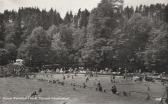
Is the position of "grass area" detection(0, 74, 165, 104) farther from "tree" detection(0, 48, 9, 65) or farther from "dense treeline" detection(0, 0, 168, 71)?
"tree" detection(0, 48, 9, 65)

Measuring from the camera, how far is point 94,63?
84.2 metres

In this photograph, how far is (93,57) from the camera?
8231 cm

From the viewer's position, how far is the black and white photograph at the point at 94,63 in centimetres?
4528

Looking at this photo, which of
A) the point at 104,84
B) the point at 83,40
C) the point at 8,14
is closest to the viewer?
the point at 104,84

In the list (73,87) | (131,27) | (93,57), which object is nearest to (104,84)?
(73,87)

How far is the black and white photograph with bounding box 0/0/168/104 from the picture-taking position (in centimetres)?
4528

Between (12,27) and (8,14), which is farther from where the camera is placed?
(8,14)

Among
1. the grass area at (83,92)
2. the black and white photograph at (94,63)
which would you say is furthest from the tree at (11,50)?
the grass area at (83,92)

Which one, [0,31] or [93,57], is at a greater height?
[0,31]

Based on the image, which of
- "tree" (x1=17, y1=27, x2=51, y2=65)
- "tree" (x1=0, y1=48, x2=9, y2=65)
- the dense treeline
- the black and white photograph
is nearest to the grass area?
the black and white photograph

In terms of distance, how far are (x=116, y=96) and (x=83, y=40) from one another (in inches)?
2480

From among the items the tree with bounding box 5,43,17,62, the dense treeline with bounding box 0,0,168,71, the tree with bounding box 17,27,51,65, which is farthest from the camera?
the tree with bounding box 5,43,17,62

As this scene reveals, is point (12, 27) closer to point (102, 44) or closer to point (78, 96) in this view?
point (102, 44)

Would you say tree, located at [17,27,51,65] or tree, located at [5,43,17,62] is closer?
tree, located at [17,27,51,65]
